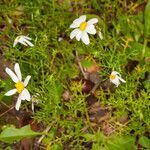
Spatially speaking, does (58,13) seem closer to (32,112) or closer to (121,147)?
(32,112)

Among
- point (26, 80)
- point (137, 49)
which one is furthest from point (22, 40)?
point (137, 49)

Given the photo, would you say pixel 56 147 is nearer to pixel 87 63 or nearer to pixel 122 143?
pixel 122 143

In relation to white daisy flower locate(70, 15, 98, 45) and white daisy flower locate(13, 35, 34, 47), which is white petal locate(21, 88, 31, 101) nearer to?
white daisy flower locate(13, 35, 34, 47)

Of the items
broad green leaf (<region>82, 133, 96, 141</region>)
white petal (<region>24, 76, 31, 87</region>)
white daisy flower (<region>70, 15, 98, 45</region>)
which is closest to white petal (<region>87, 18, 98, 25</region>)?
white daisy flower (<region>70, 15, 98, 45</region>)

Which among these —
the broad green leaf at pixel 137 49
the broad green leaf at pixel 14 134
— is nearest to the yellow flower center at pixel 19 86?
the broad green leaf at pixel 14 134

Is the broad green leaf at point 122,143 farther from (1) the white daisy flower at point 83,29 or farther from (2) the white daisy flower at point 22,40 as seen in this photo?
(2) the white daisy flower at point 22,40

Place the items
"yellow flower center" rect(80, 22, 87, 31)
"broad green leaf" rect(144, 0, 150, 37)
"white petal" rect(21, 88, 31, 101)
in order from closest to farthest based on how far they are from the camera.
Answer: "white petal" rect(21, 88, 31, 101) → "yellow flower center" rect(80, 22, 87, 31) → "broad green leaf" rect(144, 0, 150, 37)

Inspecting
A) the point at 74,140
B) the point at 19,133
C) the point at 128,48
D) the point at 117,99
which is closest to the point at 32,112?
the point at 19,133
